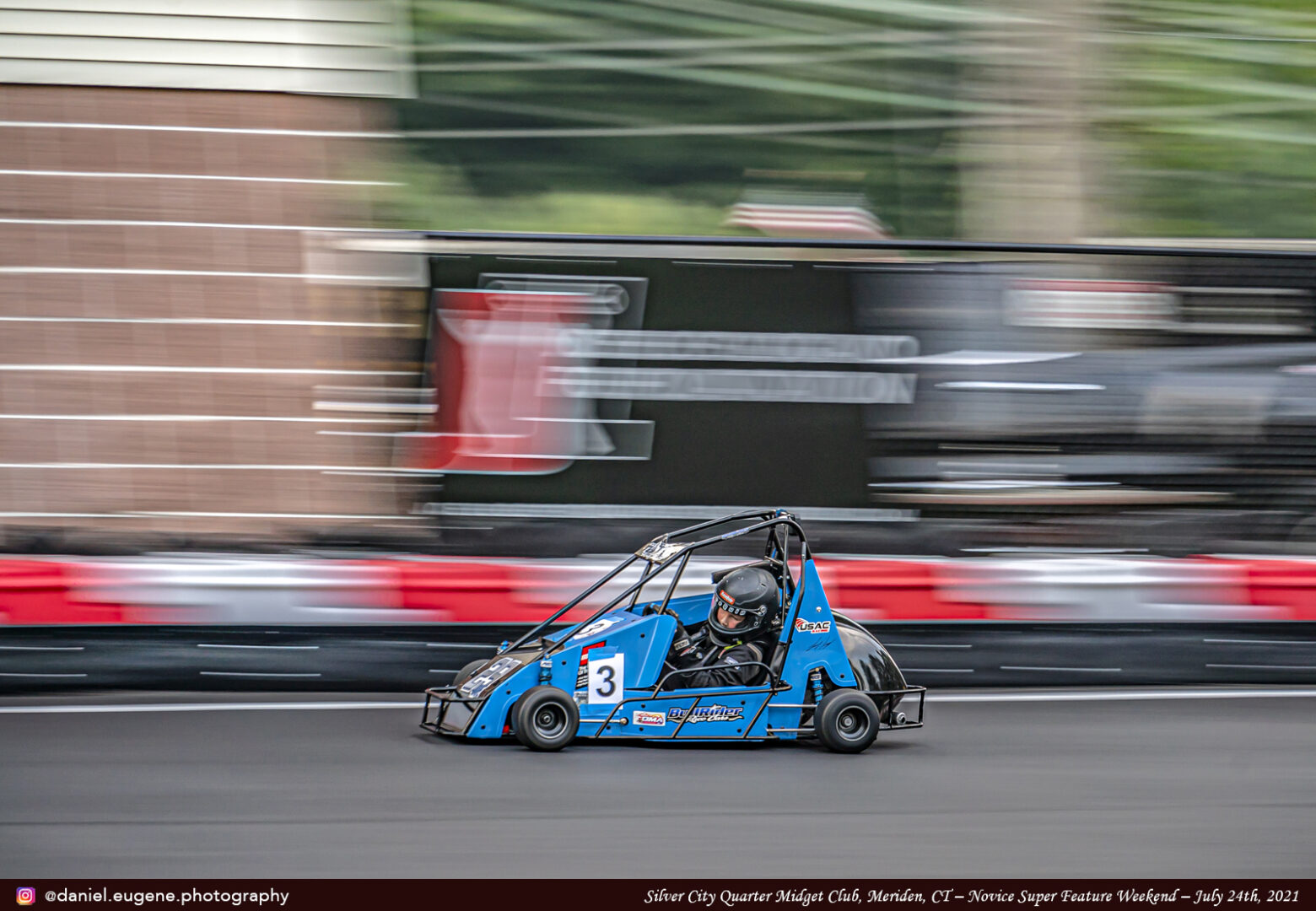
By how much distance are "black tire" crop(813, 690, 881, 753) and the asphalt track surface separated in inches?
2.5

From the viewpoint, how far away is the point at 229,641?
6.79 m

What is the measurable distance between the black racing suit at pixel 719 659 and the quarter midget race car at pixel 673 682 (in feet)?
0.04

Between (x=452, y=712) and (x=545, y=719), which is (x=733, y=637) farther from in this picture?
(x=452, y=712)

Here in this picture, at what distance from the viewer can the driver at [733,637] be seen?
5719 millimetres

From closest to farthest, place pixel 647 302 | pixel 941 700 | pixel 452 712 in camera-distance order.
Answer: pixel 452 712 → pixel 941 700 → pixel 647 302

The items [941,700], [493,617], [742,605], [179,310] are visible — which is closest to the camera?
[742,605]

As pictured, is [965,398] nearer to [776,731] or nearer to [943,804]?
[776,731]

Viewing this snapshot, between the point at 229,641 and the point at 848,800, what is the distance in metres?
3.20

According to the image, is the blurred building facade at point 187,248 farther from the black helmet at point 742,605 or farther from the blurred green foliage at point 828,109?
the black helmet at point 742,605

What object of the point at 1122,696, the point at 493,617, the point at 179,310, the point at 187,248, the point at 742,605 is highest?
the point at 187,248

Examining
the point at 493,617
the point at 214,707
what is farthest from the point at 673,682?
the point at 214,707

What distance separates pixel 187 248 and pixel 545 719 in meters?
4.14

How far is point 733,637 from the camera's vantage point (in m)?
5.76

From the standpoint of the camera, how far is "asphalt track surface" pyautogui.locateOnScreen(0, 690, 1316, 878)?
14.0 ft
